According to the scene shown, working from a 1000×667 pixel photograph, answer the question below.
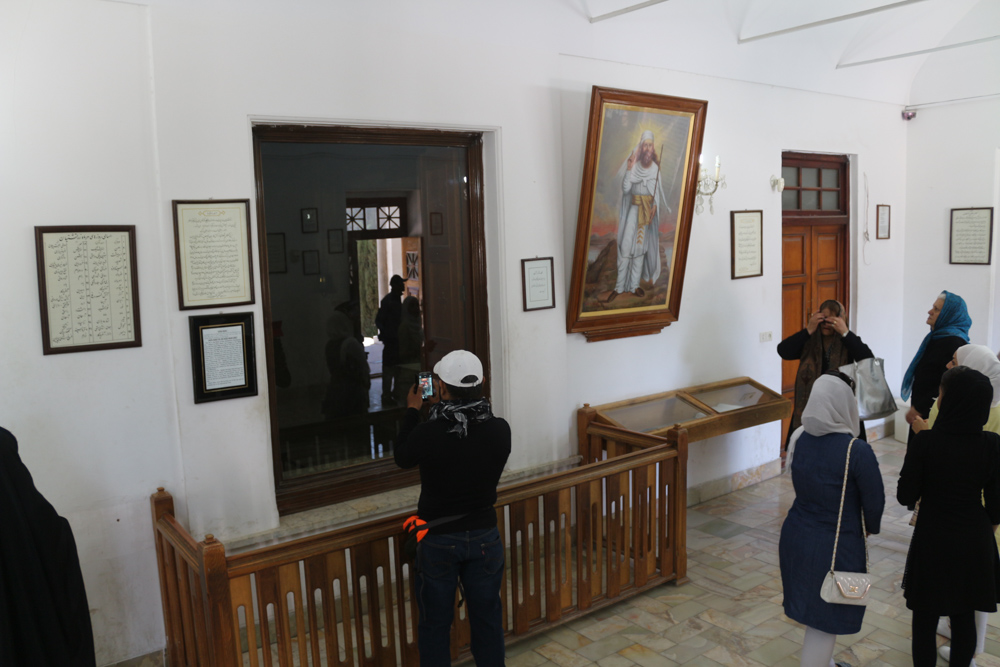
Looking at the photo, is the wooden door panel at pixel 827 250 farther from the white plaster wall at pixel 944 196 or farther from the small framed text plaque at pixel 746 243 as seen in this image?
the small framed text plaque at pixel 746 243

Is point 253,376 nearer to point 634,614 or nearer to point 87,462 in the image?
point 87,462

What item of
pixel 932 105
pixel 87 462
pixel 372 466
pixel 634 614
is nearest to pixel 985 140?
pixel 932 105

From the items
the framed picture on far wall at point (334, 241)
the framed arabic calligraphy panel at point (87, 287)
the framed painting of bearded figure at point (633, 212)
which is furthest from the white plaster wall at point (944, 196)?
the framed arabic calligraphy panel at point (87, 287)

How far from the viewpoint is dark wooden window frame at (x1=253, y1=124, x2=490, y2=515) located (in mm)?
3910

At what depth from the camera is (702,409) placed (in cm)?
550

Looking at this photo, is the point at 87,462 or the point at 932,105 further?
the point at 932,105

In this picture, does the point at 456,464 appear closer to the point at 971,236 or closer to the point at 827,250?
the point at 827,250

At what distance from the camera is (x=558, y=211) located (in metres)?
4.90

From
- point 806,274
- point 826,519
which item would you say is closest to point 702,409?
point 806,274

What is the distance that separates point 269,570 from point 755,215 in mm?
4835

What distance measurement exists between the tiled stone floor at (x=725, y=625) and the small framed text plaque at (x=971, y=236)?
11.4 feet

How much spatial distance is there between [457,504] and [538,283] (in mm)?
2150

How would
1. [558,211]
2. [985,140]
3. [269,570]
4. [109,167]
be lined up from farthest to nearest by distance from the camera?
1. [985,140]
2. [558,211]
3. [109,167]
4. [269,570]

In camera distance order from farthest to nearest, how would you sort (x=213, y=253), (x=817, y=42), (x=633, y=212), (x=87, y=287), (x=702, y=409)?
(x=817, y=42), (x=702, y=409), (x=633, y=212), (x=213, y=253), (x=87, y=287)
